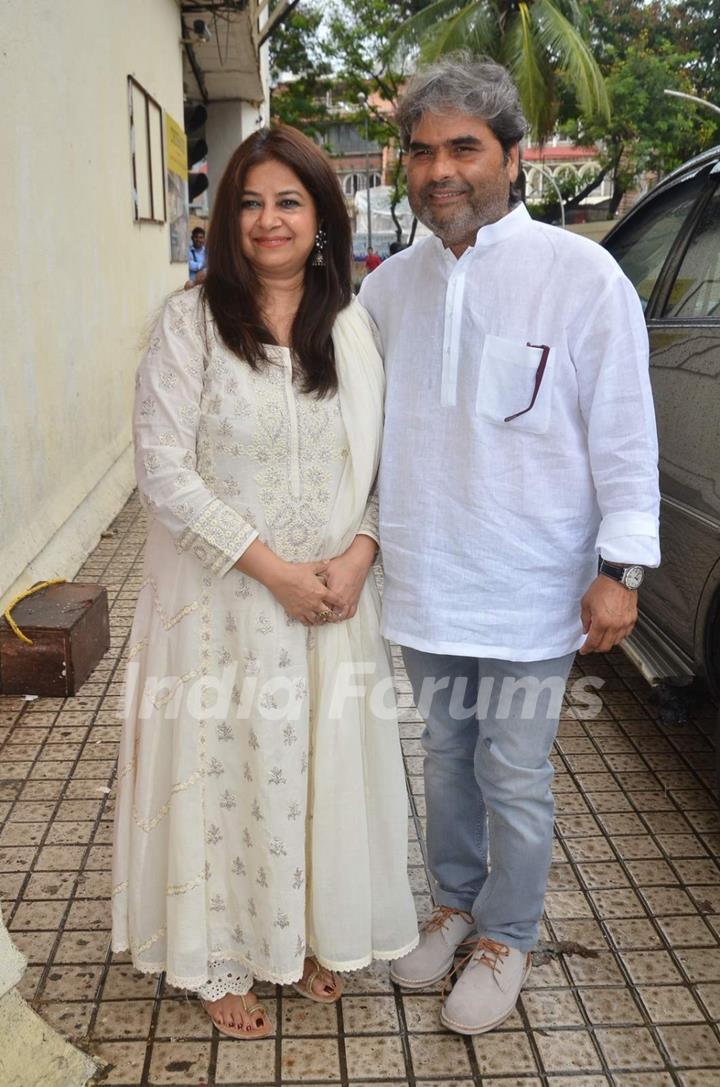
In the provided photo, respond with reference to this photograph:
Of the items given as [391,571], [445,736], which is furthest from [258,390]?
[445,736]

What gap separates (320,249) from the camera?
7.11 ft

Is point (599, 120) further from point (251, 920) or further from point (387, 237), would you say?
point (251, 920)

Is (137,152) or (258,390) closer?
(258,390)

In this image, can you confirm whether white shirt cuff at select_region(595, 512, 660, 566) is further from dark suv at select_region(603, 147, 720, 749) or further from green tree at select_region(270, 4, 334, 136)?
green tree at select_region(270, 4, 334, 136)

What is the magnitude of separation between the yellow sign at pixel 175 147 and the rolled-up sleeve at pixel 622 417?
8701 millimetres

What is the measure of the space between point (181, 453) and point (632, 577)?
93 centimetres

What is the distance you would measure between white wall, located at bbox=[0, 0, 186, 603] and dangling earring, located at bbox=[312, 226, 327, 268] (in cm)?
128

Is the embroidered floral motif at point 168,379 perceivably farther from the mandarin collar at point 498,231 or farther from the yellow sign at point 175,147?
the yellow sign at point 175,147

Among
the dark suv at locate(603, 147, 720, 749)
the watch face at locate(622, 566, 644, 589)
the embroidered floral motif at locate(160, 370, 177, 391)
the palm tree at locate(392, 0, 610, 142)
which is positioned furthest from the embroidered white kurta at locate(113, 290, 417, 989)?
the palm tree at locate(392, 0, 610, 142)

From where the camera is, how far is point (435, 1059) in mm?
2221

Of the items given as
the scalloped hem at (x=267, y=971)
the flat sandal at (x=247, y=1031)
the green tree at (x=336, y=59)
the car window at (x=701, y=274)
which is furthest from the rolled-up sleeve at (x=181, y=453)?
the green tree at (x=336, y=59)

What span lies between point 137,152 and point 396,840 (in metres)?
6.92

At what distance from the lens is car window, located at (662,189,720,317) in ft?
11.2

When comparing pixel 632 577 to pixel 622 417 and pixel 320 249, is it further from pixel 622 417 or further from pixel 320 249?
pixel 320 249
